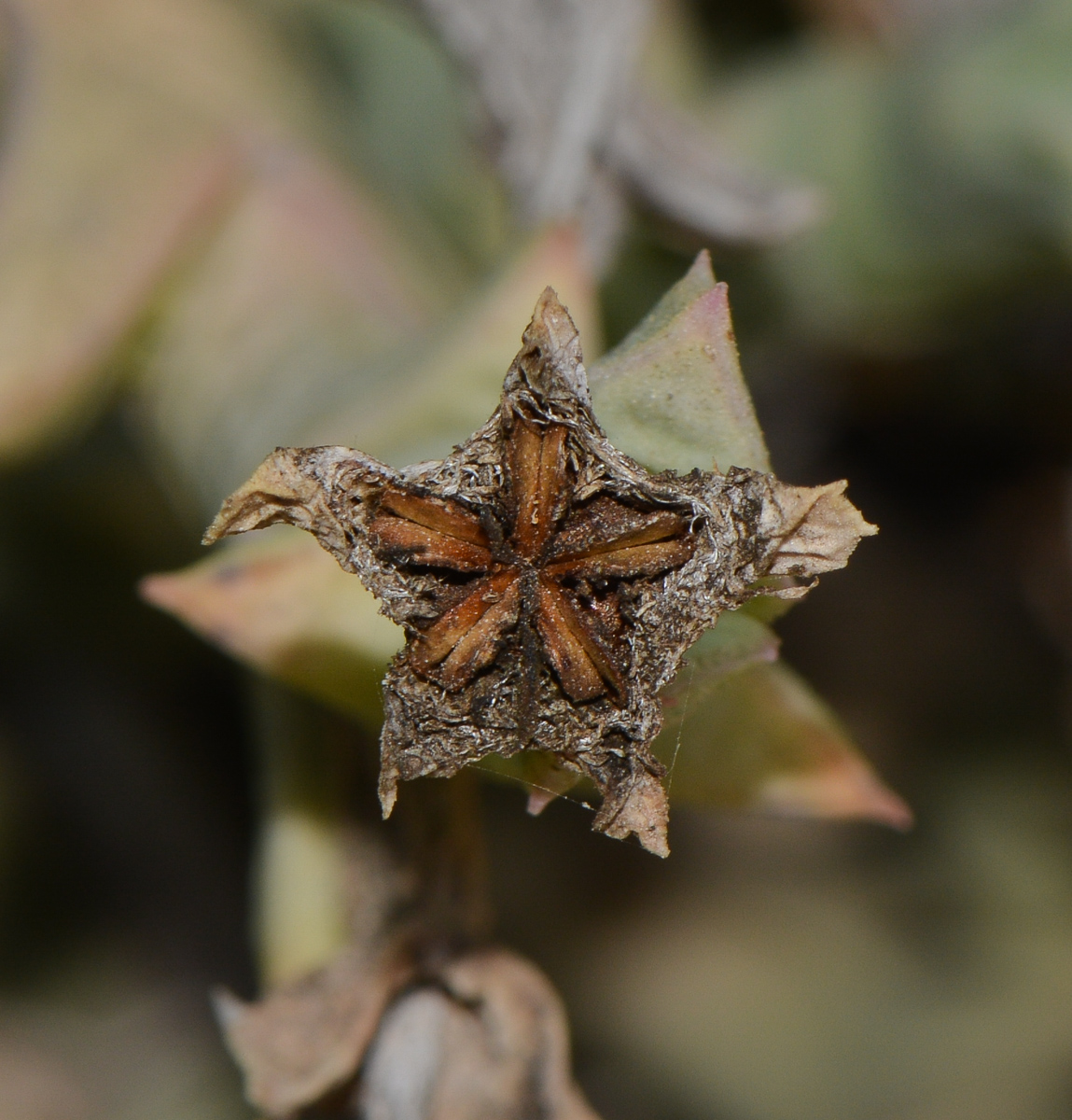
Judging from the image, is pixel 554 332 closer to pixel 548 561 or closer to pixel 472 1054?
pixel 548 561

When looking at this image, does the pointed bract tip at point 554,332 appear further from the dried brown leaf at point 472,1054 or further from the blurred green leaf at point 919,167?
the blurred green leaf at point 919,167

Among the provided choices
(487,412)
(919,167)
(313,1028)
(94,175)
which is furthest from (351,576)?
(919,167)

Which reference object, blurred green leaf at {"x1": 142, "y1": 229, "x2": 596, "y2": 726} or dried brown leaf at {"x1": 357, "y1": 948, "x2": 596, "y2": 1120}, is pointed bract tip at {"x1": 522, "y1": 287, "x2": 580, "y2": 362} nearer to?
blurred green leaf at {"x1": 142, "y1": 229, "x2": 596, "y2": 726}

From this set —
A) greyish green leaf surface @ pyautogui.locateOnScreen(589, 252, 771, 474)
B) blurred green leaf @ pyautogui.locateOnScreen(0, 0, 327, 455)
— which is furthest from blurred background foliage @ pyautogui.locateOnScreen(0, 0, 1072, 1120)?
greyish green leaf surface @ pyautogui.locateOnScreen(589, 252, 771, 474)

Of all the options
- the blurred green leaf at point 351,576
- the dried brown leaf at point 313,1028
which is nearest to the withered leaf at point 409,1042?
the dried brown leaf at point 313,1028

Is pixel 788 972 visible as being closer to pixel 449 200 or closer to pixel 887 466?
pixel 887 466
